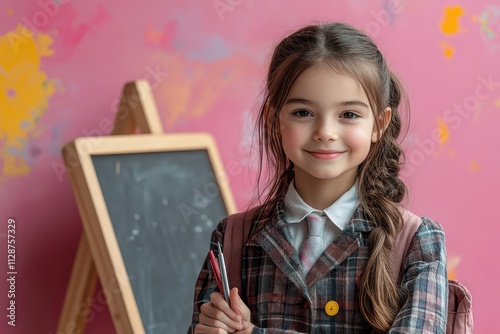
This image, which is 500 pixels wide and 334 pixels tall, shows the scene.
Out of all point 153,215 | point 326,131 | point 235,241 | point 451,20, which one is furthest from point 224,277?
point 451,20

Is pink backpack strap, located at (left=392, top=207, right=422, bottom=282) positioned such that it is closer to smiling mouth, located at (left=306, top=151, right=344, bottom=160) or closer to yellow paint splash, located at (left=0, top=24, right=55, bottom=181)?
smiling mouth, located at (left=306, top=151, right=344, bottom=160)

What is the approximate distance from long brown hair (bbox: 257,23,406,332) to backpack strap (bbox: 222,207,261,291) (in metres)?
0.05

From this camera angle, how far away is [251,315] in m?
1.35

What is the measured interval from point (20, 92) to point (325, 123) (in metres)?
1.10

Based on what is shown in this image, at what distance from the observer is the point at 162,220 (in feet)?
7.03

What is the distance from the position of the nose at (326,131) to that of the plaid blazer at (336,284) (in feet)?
0.46

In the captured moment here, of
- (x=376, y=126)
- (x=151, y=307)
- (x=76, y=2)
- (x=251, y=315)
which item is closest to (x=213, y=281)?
(x=251, y=315)

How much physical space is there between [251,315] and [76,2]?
1.16m

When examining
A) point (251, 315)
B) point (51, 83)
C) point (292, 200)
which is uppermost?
point (51, 83)

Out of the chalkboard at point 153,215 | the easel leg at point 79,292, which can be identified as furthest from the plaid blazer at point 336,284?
the easel leg at point 79,292

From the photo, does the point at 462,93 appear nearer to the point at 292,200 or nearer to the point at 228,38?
the point at 228,38

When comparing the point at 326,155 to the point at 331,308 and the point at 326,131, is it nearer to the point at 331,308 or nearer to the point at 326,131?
the point at 326,131

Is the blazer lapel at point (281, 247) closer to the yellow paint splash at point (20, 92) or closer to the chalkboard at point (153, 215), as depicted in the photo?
the chalkboard at point (153, 215)

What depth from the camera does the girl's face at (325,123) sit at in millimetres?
1300
